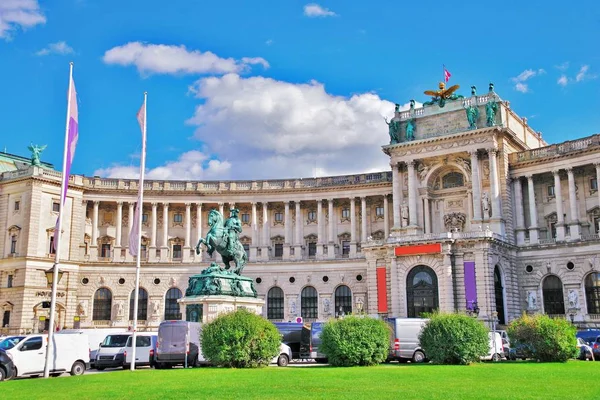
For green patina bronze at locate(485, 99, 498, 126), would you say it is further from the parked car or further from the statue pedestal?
the statue pedestal

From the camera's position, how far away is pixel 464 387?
21.6m

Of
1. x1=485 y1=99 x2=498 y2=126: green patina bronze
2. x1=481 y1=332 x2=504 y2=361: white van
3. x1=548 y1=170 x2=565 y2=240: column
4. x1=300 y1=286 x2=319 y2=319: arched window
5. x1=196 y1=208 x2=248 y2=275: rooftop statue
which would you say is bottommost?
x1=481 y1=332 x2=504 y2=361: white van

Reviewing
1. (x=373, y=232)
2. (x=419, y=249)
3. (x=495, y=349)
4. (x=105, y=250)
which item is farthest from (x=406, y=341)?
(x=105, y=250)

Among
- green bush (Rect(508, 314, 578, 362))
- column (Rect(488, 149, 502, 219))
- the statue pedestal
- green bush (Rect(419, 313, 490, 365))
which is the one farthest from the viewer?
column (Rect(488, 149, 502, 219))

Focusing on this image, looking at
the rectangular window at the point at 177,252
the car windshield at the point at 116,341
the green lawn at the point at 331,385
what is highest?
the rectangular window at the point at 177,252

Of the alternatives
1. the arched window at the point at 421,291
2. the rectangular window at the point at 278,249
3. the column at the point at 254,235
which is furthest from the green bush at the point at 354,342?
the rectangular window at the point at 278,249

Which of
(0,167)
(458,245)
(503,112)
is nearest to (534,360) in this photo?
(458,245)

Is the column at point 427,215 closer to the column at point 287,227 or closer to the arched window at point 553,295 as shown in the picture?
the arched window at point 553,295

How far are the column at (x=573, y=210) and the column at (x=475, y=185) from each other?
8684mm

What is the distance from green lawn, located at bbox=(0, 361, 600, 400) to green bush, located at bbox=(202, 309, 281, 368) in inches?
68.3

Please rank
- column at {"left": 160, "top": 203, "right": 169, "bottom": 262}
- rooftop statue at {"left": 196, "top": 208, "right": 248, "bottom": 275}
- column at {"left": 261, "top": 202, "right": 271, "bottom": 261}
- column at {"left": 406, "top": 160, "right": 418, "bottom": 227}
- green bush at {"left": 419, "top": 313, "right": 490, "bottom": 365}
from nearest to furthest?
green bush at {"left": 419, "top": 313, "right": 490, "bottom": 365} → rooftop statue at {"left": 196, "top": 208, "right": 248, "bottom": 275} → column at {"left": 406, "top": 160, "right": 418, "bottom": 227} → column at {"left": 160, "top": 203, "right": 169, "bottom": 262} → column at {"left": 261, "top": 202, "right": 271, "bottom": 261}

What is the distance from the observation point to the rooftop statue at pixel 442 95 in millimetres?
72312

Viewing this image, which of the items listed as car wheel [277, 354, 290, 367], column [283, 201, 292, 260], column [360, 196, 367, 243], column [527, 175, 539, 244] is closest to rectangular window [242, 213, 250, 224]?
column [283, 201, 292, 260]

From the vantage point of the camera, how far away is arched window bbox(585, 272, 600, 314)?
2451 inches
